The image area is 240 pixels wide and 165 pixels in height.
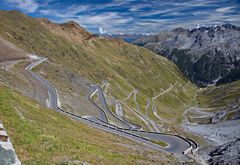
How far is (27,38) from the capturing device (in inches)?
7062

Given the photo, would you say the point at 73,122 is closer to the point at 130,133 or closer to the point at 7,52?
the point at 130,133

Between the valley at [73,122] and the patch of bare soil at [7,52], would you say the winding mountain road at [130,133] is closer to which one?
the valley at [73,122]

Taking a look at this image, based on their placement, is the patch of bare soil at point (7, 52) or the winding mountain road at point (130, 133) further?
the patch of bare soil at point (7, 52)

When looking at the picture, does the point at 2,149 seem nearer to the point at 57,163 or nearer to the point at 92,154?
the point at 57,163

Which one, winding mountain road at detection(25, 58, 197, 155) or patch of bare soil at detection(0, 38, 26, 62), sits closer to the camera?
winding mountain road at detection(25, 58, 197, 155)

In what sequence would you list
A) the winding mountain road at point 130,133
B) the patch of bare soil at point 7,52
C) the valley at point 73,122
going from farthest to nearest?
the patch of bare soil at point 7,52 < the winding mountain road at point 130,133 < the valley at point 73,122

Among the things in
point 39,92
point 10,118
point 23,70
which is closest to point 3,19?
point 23,70


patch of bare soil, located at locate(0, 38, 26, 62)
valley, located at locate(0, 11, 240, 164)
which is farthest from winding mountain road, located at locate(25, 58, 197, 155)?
patch of bare soil, located at locate(0, 38, 26, 62)

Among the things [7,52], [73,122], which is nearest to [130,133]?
[73,122]

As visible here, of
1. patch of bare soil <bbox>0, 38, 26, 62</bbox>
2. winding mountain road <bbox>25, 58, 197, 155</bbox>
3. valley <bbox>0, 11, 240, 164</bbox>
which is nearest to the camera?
valley <bbox>0, 11, 240, 164</bbox>

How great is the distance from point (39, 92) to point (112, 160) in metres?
61.3

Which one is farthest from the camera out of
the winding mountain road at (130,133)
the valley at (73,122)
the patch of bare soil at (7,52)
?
the patch of bare soil at (7,52)

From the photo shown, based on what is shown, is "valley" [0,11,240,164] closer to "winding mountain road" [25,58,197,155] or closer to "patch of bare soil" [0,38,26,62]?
"winding mountain road" [25,58,197,155]

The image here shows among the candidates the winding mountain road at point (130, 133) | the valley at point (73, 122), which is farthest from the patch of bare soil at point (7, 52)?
the winding mountain road at point (130, 133)
